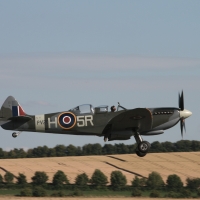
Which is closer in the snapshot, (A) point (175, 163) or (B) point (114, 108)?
(B) point (114, 108)

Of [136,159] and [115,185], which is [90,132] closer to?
[115,185]

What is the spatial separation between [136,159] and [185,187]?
8509 millimetres

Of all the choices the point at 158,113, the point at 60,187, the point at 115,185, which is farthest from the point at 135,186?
the point at 158,113

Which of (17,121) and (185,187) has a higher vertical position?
(17,121)

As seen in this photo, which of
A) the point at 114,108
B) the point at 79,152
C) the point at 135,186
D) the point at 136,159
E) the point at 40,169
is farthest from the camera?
the point at 79,152

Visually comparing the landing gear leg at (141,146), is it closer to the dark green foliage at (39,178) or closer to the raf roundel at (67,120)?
the raf roundel at (67,120)

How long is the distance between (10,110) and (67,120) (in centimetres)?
268

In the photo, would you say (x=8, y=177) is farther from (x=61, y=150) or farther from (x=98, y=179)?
(x=61, y=150)

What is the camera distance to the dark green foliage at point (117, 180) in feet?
184

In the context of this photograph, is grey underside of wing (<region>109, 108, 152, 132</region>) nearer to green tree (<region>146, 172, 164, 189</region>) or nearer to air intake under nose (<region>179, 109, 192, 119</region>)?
air intake under nose (<region>179, 109, 192, 119</region>)

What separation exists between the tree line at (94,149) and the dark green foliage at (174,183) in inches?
1107

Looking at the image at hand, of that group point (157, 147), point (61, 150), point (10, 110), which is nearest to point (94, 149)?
point (61, 150)

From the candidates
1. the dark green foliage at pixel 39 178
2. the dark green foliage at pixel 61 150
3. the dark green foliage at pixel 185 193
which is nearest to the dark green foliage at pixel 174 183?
the dark green foliage at pixel 185 193

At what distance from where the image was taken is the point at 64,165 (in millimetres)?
61250
